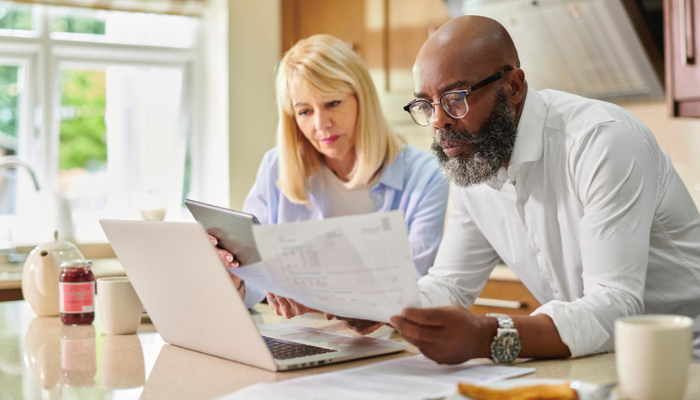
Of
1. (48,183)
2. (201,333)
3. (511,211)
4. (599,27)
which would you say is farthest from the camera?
(48,183)

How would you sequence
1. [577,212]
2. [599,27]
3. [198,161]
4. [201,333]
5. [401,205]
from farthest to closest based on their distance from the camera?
1. [198,161]
2. [599,27]
3. [401,205]
4. [577,212]
5. [201,333]

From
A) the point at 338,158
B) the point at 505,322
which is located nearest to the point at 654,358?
the point at 505,322

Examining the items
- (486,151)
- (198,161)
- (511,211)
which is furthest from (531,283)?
(198,161)

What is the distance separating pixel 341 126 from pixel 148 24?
7.15 feet

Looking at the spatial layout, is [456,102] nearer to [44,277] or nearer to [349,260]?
[349,260]

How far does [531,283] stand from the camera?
53.9 inches

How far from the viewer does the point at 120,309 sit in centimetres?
124

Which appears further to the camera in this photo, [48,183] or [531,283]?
[48,183]

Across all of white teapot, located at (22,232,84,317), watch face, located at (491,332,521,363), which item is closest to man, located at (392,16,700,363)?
watch face, located at (491,332,521,363)

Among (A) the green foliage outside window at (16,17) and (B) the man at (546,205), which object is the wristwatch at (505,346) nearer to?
(B) the man at (546,205)

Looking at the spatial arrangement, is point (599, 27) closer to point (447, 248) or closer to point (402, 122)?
point (402, 122)

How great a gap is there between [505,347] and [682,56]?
1.59 m

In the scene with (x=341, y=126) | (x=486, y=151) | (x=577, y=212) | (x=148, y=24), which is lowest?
(x=577, y=212)

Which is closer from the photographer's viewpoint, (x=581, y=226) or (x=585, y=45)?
(x=581, y=226)
